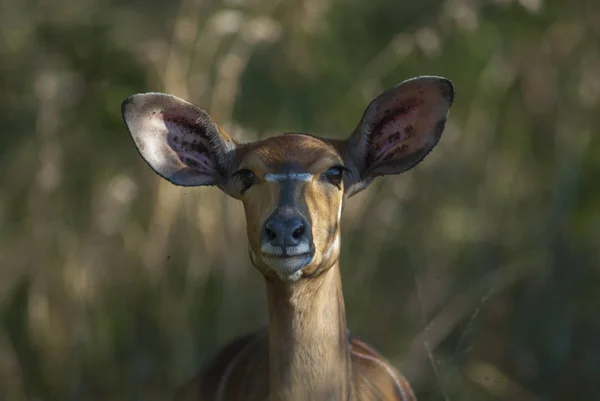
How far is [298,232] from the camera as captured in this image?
4.01m

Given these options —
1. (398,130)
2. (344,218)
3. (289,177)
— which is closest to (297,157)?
(289,177)

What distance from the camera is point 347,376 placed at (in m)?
4.46

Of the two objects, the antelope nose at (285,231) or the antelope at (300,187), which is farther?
the antelope at (300,187)

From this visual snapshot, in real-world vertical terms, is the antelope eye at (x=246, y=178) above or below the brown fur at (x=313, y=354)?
above

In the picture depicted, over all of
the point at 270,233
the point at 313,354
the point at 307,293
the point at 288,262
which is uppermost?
the point at 270,233

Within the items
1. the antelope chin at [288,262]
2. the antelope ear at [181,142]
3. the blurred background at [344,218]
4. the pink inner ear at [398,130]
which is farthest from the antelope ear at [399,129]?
the blurred background at [344,218]

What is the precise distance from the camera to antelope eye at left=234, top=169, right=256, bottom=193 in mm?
4359

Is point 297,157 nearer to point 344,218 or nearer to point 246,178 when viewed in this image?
point 246,178

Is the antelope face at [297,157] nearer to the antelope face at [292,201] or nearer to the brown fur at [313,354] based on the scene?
the antelope face at [292,201]

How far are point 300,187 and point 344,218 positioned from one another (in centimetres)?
258

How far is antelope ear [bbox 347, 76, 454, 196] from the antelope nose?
0.62 meters

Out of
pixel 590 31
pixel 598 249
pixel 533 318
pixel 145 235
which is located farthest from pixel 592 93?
pixel 145 235

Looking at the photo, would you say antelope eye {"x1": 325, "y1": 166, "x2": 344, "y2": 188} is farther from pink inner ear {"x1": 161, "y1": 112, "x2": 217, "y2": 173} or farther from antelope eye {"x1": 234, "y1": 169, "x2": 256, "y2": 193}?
pink inner ear {"x1": 161, "y1": 112, "x2": 217, "y2": 173}

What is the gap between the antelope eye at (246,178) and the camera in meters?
4.36
